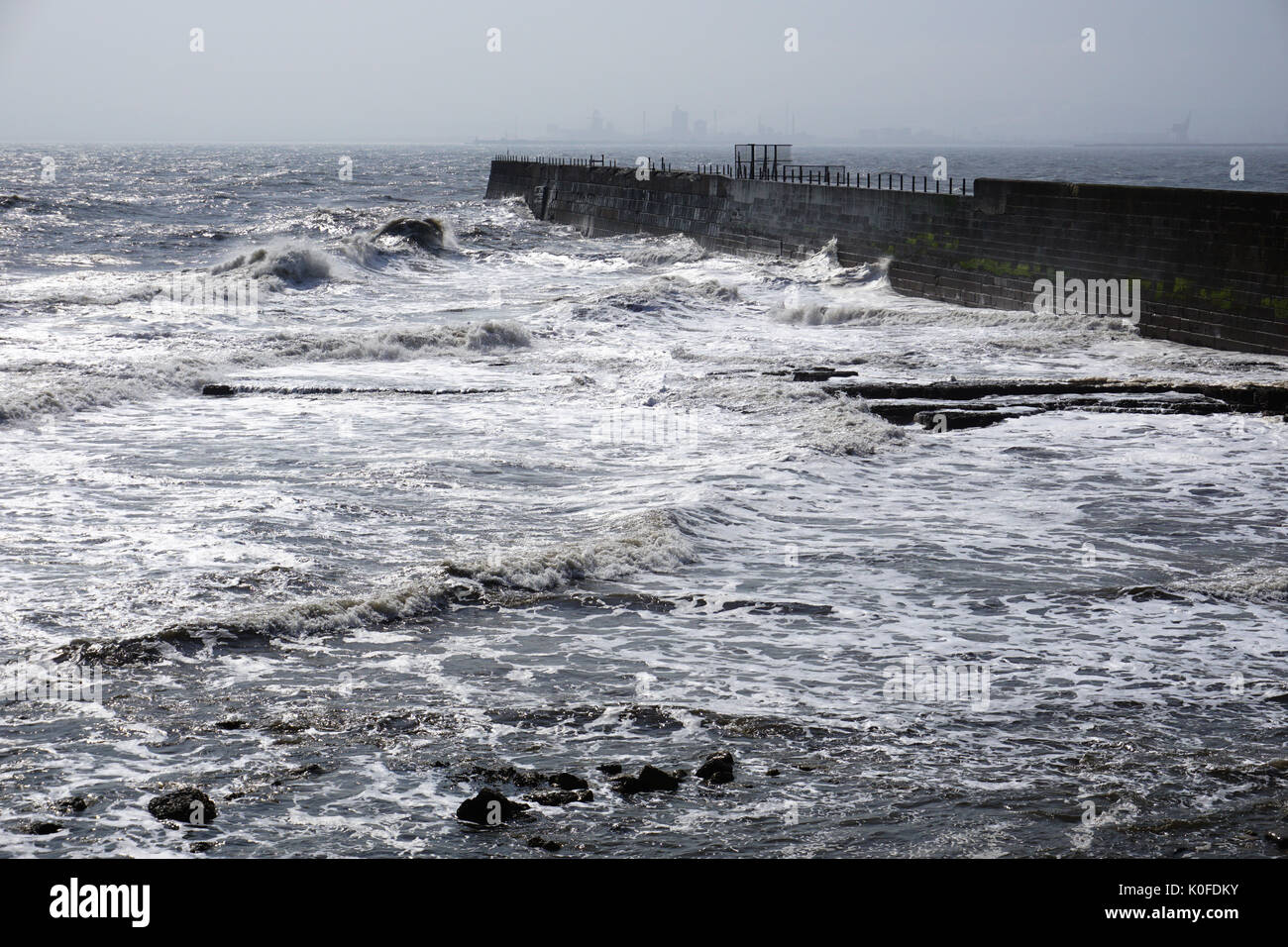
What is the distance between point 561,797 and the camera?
5.59 m

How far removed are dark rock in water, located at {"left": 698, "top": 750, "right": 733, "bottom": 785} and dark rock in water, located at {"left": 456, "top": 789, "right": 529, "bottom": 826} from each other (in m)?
0.88

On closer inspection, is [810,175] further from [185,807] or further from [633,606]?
[185,807]

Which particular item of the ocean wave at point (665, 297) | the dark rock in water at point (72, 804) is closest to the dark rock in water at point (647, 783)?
the dark rock in water at point (72, 804)

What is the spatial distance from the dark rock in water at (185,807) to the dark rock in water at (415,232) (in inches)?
1560

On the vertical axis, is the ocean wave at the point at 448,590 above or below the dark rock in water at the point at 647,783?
above

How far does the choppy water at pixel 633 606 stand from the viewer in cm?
554

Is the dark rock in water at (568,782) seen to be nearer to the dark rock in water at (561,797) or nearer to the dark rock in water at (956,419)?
the dark rock in water at (561,797)

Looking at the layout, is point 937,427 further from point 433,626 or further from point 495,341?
point 495,341

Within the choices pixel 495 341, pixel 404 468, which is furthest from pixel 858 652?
pixel 495 341

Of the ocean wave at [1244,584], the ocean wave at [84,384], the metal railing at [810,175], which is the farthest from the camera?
the metal railing at [810,175]

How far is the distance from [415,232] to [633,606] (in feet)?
126

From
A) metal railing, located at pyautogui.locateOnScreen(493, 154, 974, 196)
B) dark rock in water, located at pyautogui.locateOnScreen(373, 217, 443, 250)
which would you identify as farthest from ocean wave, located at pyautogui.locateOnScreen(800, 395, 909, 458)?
dark rock in water, located at pyautogui.locateOnScreen(373, 217, 443, 250)

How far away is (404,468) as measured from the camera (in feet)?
40.4

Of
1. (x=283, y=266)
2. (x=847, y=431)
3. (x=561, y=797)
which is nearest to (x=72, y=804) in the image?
(x=561, y=797)
